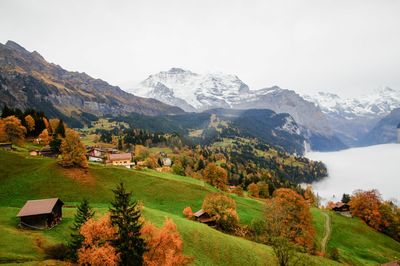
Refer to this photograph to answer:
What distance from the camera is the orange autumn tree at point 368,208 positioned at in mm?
124156

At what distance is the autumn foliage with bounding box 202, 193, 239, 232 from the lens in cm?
8162

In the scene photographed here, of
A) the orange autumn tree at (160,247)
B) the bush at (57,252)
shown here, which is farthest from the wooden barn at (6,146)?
the orange autumn tree at (160,247)

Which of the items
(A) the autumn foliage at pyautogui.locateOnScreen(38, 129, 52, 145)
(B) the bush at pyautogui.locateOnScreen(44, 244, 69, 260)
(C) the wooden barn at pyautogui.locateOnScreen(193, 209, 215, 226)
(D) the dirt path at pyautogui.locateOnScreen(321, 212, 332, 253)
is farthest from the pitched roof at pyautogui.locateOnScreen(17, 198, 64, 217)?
(A) the autumn foliage at pyautogui.locateOnScreen(38, 129, 52, 145)

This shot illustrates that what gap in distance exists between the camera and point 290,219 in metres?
90.1

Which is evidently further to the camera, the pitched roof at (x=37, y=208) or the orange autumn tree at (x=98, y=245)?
the pitched roof at (x=37, y=208)

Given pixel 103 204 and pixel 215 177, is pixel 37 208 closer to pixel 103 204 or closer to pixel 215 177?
pixel 103 204

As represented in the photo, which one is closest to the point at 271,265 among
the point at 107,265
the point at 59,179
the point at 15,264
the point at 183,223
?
the point at 183,223

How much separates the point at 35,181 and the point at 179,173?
75.0 m

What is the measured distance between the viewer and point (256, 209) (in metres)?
108

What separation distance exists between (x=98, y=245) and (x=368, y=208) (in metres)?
120

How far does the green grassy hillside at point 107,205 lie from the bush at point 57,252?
100 cm

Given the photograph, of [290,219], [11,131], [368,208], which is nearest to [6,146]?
[11,131]

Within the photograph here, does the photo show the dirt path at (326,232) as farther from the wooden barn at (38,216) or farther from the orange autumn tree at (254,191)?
the wooden barn at (38,216)

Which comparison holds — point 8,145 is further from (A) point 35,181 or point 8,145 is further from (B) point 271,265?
(B) point 271,265
